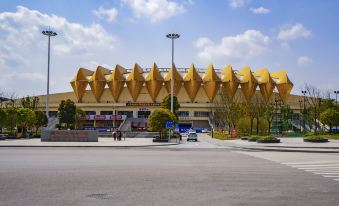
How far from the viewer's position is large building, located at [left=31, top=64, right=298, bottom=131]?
11656 cm

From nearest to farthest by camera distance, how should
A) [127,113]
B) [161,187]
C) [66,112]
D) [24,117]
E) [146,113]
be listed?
[161,187]
[24,117]
[66,112]
[146,113]
[127,113]

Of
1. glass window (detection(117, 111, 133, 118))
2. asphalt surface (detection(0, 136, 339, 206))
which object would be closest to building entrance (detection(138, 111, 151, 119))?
glass window (detection(117, 111, 133, 118))

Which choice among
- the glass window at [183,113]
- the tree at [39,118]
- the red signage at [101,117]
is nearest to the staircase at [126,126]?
the red signage at [101,117]

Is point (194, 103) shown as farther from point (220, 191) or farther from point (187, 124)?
point (220, 191)

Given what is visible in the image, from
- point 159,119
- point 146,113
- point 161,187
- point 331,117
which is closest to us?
point 161,187

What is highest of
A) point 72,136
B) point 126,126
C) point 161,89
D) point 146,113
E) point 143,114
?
point 161,89

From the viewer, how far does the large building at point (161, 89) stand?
117 meters

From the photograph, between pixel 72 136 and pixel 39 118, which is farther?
pixel 39 118

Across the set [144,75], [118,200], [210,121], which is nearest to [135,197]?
[118,200]

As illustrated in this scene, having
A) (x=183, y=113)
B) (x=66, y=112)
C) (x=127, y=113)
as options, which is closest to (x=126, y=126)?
(x=127, y=113)

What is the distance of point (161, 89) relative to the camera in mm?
126750

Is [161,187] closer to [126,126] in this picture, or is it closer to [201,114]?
[126,126]

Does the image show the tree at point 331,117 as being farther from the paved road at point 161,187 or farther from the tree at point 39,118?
the tree at point 39,118

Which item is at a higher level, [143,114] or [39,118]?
[143,114]
